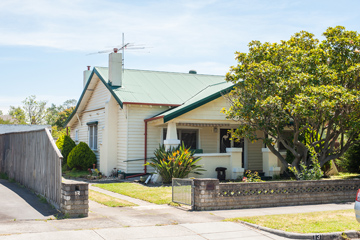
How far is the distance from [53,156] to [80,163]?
11.7 metres

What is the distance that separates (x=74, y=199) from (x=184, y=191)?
330cm

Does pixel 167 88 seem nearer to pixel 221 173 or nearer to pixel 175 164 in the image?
pixel 221 173

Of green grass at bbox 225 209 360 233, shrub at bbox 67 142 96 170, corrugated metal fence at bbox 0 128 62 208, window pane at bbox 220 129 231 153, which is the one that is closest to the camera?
green grass at bbox 225 209 360 233

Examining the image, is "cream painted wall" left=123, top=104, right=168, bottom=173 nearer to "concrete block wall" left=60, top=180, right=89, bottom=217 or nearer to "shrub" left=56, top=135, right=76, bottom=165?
"shrub" left=56, top=135, right=76, bottom=165

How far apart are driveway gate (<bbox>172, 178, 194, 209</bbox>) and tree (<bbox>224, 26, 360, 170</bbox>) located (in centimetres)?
414

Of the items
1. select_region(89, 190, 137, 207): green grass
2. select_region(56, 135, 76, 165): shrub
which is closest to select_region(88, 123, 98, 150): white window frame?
select_region(56, 135, 76, 165): shrub

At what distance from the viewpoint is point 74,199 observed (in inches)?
381

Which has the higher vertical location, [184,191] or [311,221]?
[184,191]

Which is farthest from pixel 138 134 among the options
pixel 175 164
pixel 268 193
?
pixel 268 193

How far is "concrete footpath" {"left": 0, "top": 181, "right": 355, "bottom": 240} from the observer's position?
8109 millimetres

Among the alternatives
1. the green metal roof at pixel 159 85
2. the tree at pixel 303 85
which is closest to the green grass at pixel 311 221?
the tree at pixel 303 85

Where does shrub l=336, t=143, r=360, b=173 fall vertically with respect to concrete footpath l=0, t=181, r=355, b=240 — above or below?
above

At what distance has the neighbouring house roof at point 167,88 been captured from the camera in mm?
19281

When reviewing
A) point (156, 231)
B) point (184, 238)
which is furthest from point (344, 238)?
point (156, 231)
